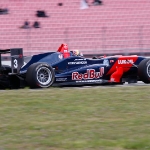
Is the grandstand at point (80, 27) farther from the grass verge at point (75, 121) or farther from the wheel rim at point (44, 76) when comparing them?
the grass verge at point (75, 121)

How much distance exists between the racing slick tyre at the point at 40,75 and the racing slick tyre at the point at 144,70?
2.34 metres

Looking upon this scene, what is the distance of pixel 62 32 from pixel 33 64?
8.85m

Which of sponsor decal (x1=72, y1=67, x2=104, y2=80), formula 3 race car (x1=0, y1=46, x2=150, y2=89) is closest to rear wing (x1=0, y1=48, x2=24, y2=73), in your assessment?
formula 3 race car (x1=0, y1=46, x2=150, y2=89)

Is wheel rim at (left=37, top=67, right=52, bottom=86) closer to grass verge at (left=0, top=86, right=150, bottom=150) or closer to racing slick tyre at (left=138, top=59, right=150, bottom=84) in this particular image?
grass verge at (left=0, top=86, right=150, bottom=150)

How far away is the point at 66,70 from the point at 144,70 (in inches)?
77.6

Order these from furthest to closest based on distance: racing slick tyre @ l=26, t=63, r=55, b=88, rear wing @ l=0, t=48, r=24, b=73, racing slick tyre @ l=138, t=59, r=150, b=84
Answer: racing slick tyre @ l=138, t=59, r=150, b=84, rear wing @ l=0, t=48, r=24, b=73, racing slick tyre @ l=26, t=63, r=55, b=88

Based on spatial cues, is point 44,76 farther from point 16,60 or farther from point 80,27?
point 80,27

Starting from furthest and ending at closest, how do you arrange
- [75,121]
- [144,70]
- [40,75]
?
1. [144,70]
2. [40,75]
3. [75,121]

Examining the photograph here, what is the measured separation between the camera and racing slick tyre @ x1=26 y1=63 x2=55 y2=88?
11344 mm

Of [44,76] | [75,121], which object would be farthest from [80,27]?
[75,121]

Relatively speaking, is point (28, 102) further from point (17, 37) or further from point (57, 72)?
point (17, 37)

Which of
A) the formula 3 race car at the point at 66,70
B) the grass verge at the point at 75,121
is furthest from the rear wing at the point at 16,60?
the grass verge at the point at 75,121

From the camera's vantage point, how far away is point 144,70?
12508mm

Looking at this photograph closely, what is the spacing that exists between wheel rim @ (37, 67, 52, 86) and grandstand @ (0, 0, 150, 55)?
7134 mm
